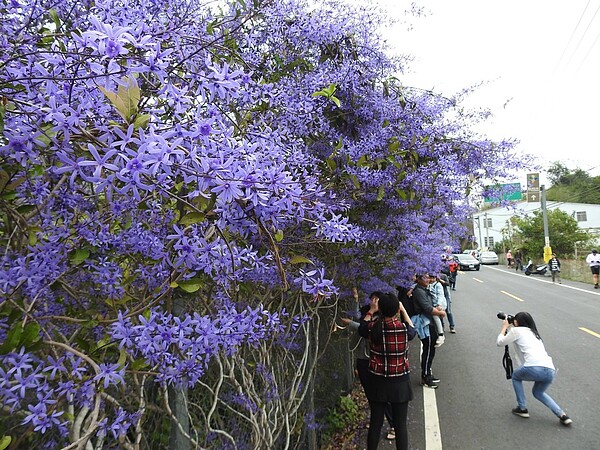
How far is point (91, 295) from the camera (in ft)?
6.71

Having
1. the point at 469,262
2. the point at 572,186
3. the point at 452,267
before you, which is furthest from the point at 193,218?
the point at 572,186

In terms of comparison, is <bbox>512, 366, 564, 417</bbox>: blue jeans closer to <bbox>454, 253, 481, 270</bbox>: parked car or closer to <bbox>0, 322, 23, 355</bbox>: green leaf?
<bbox>0, 322, 23, 355</bbox>: green leaf

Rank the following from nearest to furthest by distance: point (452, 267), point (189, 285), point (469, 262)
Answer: point (189, 285) < point (452, 267) < point (469, 262)

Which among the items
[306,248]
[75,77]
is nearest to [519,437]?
[306,248]

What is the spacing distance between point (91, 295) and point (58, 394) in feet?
2.05

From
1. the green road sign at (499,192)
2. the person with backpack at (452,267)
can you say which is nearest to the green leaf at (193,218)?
the green road sign at (499,192)

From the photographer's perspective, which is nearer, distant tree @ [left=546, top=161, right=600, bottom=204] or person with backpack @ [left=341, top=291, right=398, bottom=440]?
person with backpack @ [left=341, top=291, right=398, bottom=440]

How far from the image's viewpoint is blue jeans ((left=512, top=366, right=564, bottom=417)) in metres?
5.00

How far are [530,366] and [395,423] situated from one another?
1996mm

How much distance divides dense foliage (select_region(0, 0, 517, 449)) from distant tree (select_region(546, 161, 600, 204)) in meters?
61.3

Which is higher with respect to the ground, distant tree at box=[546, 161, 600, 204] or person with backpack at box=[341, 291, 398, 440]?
distant tree at box=[546, 161, 600, 204]

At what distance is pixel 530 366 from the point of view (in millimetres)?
5059

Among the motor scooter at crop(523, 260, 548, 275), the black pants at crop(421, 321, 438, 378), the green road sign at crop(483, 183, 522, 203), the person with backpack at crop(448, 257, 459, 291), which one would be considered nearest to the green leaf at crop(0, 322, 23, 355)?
the green road sign at crop(483, 183, 522, 203)

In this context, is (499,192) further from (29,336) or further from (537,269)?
(537,269)
